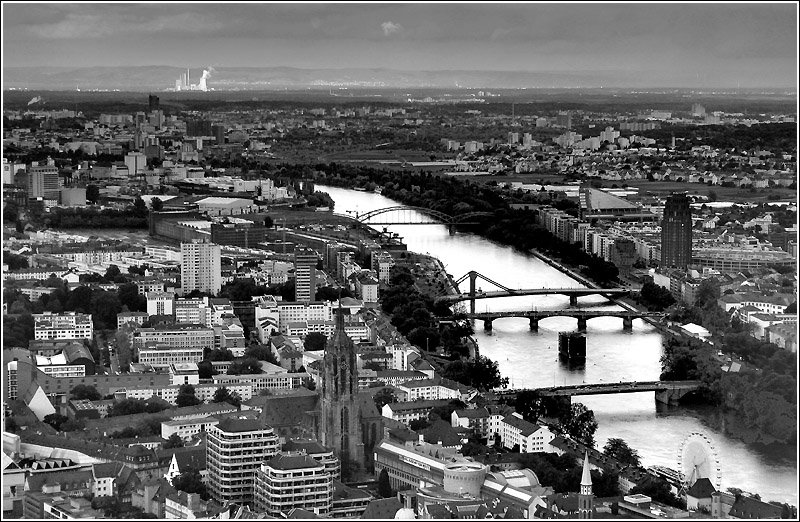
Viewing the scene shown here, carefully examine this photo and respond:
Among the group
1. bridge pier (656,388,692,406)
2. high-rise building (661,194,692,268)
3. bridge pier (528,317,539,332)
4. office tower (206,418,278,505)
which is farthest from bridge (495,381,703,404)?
high-rise building (661,194,692,268)

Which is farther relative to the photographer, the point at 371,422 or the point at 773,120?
Answer: the point at 773,120

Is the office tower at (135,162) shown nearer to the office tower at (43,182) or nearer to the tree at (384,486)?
the office tower at (43,182)

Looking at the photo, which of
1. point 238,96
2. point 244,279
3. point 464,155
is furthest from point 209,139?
point 244,279

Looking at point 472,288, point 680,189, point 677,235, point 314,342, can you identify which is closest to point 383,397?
point 314,342

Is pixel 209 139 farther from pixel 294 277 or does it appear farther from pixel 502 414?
pixel 502 414

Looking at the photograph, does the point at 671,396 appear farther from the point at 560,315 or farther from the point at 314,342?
the point at 560,315

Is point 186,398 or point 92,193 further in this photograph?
point 92,193
